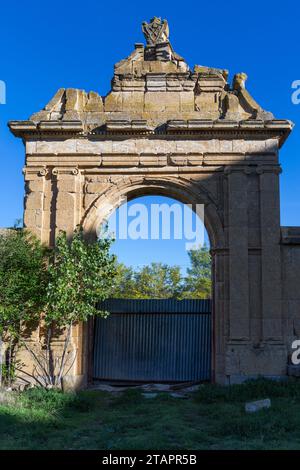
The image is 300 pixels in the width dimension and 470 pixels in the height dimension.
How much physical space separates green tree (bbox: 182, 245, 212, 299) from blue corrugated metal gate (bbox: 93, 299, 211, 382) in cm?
1937

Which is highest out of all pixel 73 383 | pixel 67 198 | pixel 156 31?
pixel 156 31

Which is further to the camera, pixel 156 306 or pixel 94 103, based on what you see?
pixel 156 306

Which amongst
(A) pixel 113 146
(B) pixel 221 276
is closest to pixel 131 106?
(A) pixel 113 146

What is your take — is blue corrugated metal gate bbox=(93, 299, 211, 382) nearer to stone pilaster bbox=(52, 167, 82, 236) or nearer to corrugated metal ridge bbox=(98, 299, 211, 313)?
corrugated metal ridge bbox=(98, 299, 211, 313)

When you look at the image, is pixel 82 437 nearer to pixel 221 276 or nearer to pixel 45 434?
pixel 45 434

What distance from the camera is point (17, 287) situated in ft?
37.3

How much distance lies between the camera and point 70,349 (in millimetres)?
12273

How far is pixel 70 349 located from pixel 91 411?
224 cm

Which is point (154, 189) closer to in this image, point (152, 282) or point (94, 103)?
point (94, 103)

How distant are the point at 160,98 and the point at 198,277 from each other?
24.8 metres

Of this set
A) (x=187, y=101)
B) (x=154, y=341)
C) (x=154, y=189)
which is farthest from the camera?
(x=154, y=341)

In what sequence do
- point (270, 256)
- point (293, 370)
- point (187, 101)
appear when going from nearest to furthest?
point (293, 370) < point (270, 256) < point (187, 101)

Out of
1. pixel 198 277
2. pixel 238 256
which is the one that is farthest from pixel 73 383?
pixel 198 277

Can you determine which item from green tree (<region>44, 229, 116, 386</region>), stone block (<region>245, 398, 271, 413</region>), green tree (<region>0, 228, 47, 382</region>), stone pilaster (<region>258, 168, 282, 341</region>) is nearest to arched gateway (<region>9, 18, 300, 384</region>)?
stone pilaster (<region>258, 168, 282, 341</region>)
